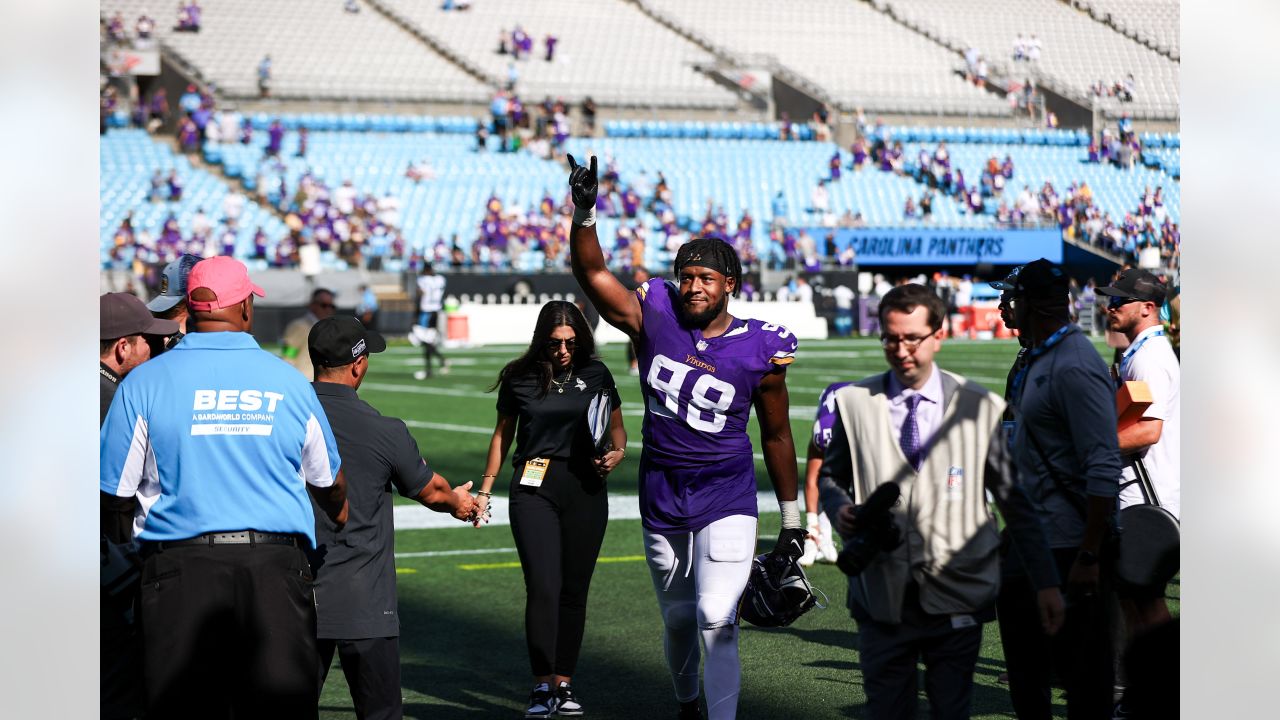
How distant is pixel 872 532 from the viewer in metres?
4.87

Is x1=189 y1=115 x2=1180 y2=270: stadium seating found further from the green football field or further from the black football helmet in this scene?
the black football helmet

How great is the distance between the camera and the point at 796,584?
6230 millimetres

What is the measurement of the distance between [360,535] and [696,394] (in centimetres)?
145

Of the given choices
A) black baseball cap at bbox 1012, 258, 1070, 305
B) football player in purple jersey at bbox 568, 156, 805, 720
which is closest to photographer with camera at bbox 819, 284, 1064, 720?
black baseball cap at bbox 1012, 258, 1070, 305

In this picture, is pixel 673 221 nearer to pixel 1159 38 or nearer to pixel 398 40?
pixel 398 40

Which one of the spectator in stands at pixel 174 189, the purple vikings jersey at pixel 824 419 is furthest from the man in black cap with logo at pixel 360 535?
the spectator in stands at pixel 174 189

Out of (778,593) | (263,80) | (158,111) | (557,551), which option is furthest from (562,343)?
(263,80)

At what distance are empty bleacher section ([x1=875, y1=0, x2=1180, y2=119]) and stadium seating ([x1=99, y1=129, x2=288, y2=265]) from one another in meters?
29.2

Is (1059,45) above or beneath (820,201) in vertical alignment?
above

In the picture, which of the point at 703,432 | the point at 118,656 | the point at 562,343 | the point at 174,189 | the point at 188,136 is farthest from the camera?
the point at 188,136

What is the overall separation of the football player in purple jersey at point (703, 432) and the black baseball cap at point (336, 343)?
2.97 feet

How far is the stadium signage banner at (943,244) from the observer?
43500 mm

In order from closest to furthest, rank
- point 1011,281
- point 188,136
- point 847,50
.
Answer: point 1011,281 → point 188,136 → point 847,50

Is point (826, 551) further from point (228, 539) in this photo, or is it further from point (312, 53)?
point (312, 53)
